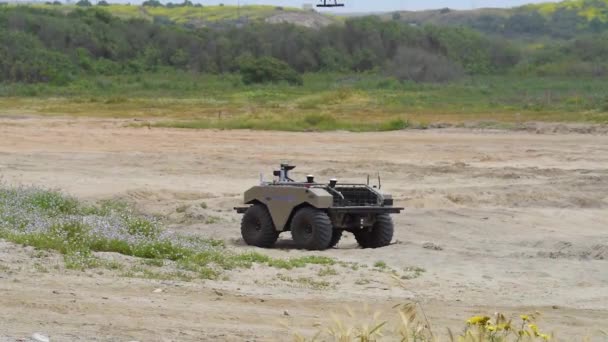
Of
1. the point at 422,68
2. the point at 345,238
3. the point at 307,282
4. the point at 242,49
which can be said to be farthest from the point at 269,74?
the point at 307,282

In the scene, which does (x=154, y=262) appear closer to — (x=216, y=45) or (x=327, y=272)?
(x=327, y=272)

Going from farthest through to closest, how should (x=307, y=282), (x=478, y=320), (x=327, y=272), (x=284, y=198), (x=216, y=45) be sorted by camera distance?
(x=216, y=45), (x=284, y=198), (x=327, y=272), (x=307, y=282), (x=478, y=320)

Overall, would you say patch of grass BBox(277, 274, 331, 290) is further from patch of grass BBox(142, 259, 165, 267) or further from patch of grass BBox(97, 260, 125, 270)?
patch of grass BBox(97, 260, 125, 270)

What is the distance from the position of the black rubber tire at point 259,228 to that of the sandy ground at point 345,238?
0.28m

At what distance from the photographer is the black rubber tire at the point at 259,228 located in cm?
1474

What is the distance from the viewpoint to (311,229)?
14344 millimetres

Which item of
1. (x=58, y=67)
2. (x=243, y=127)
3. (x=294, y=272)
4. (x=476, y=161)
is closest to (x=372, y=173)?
(x=476, y=161)

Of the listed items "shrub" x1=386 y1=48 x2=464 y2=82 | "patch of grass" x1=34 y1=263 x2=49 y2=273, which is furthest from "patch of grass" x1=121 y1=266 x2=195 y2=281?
"shrub" x1=386 y1=48 x2=464 y2=82

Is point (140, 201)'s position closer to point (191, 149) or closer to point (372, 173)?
point (372, 173)

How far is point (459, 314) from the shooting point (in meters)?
10.3

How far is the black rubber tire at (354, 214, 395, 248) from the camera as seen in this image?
582 inches

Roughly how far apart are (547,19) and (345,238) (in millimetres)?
92658

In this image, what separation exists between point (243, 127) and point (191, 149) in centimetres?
558

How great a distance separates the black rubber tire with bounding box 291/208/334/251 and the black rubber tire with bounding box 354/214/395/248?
0.65 meters
